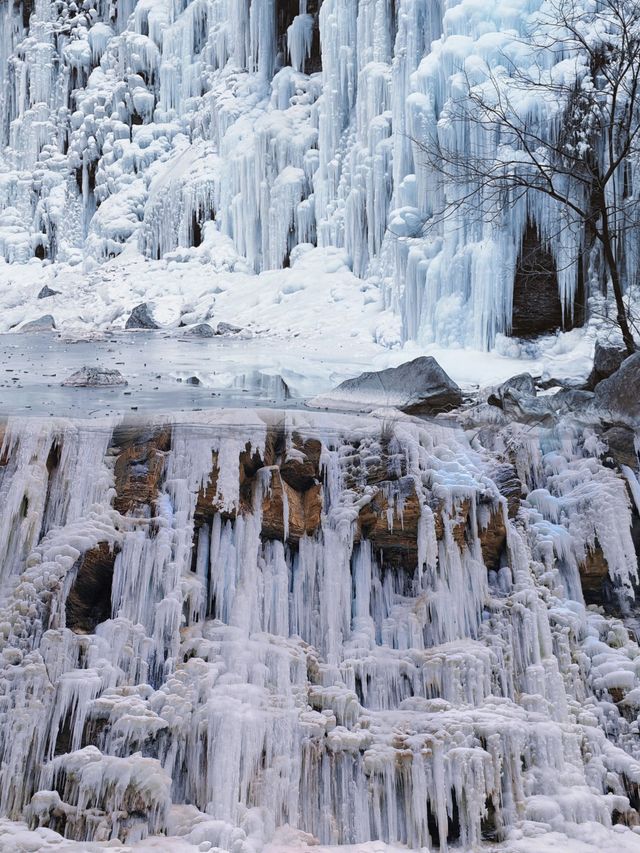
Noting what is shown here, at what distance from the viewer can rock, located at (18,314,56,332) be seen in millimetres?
16594

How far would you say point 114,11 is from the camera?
24.3 metres

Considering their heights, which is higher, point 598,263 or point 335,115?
point 335,115

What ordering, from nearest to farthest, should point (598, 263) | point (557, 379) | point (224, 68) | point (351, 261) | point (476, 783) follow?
point (476, 783), point (557, 379), point (598, 263), point (351, 261), point (224, 68)

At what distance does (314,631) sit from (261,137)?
15393 mm

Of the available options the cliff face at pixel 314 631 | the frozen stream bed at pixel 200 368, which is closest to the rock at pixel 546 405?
the cliff face at pixel 314 631

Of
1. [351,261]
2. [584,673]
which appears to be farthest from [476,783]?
[351,261]

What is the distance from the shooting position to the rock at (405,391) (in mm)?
6637

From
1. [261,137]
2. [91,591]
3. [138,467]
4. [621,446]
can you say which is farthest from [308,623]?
[261,137]

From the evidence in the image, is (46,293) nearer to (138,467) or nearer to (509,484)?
(138,467)

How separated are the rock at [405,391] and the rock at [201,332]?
309 inches

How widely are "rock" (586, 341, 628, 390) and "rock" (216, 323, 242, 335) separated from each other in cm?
844

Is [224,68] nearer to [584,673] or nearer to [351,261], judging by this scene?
[351,261]

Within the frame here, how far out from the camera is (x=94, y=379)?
7742mm

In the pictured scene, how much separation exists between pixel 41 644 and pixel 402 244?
333 inches
